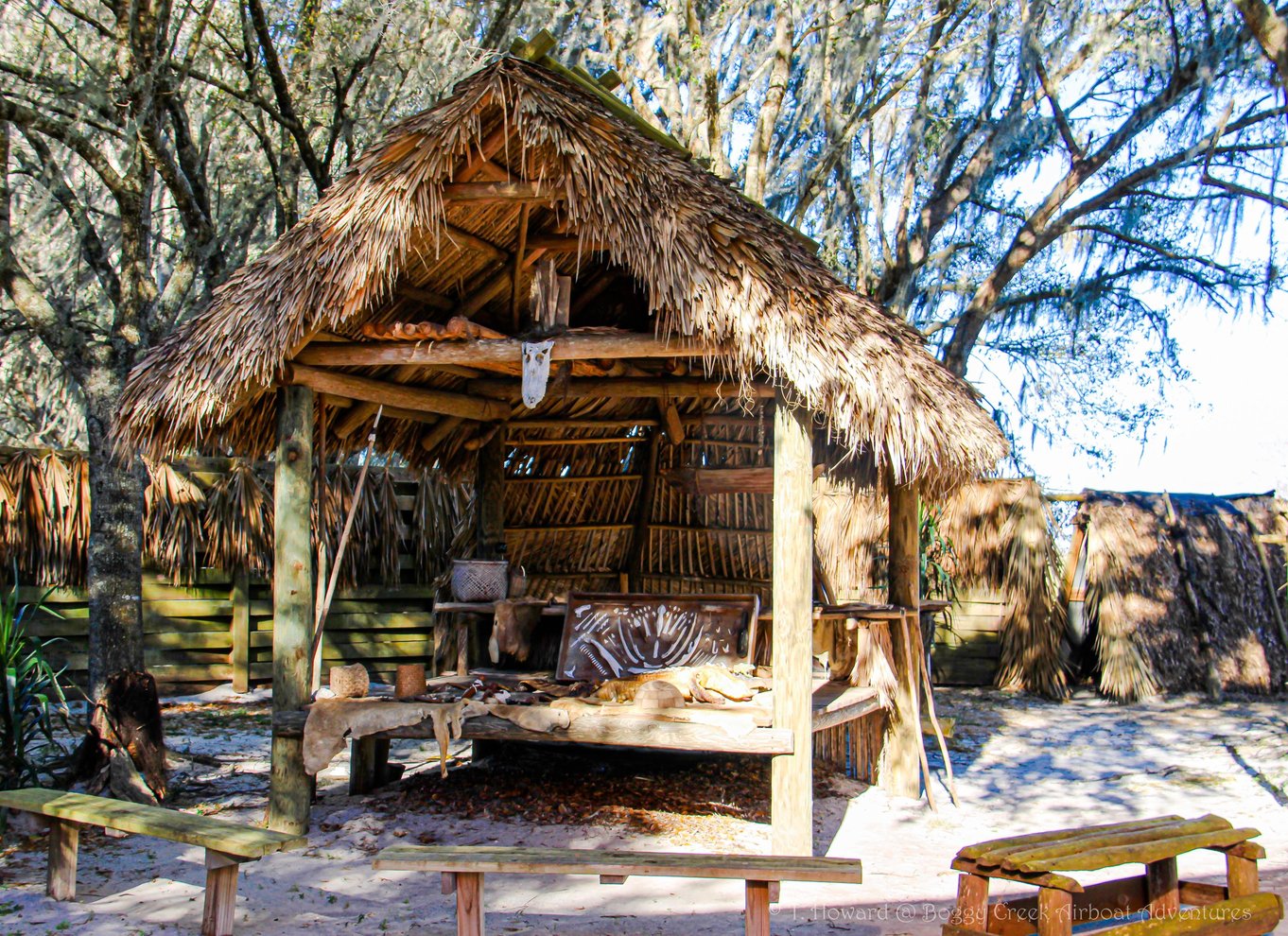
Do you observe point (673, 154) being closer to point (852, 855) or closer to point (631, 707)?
point (631, 707)

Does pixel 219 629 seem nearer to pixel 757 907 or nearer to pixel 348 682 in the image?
pixel 348 682

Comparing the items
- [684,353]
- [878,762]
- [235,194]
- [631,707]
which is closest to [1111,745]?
[878,762]

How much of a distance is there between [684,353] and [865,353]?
0.87 metres

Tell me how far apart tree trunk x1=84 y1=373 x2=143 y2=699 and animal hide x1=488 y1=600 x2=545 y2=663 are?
2.08m

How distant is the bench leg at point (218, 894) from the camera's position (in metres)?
3.83

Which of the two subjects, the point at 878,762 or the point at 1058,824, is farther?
the point at 878,762

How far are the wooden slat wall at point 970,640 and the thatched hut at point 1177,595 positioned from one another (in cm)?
79

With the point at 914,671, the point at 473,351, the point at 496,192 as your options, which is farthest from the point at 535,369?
the point at 914,671

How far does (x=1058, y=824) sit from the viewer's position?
5914mm

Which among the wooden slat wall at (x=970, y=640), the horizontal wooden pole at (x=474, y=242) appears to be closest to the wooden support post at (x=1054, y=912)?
the horizontal wooden pole at (x=474, y=242)

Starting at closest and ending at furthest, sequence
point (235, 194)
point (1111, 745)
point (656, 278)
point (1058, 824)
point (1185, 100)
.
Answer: point (656, 278)
point (1058, 824)
point (1111, 745)
point (1185, 100)
point (235, 194)

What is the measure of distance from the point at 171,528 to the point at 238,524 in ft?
1.83

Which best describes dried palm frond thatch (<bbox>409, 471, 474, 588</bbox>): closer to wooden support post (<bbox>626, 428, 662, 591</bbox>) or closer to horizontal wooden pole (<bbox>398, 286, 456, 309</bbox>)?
wooden support post (<bbox>626, 428, 662, 591</bbox>)

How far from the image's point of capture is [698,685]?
5.61 meters
